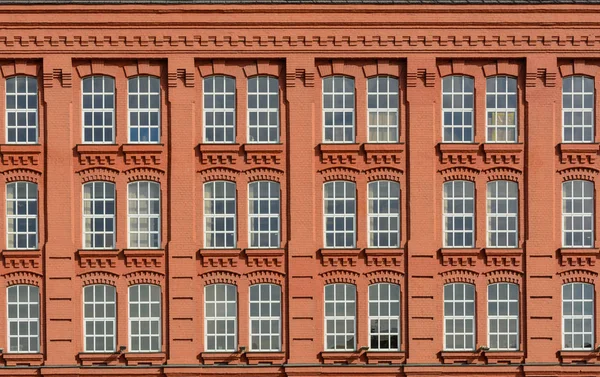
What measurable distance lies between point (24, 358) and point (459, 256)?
1364 centimetres

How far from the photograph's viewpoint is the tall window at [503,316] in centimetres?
3512

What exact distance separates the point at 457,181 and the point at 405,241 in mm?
2479

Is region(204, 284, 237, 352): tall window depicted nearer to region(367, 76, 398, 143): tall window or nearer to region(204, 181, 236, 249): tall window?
region(204, 181, 236, 249): tall window

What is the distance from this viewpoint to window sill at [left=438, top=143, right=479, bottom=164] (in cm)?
3503

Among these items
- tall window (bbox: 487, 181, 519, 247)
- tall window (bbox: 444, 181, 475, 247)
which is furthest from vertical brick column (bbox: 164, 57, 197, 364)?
tall window (bbox: 487, 181, 519, 247)

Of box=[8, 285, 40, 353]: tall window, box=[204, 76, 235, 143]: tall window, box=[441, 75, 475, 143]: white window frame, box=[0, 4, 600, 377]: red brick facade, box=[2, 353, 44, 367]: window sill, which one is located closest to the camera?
Result: box=[2, 353, 44, 367]: window sill

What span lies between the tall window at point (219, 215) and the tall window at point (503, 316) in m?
8.21

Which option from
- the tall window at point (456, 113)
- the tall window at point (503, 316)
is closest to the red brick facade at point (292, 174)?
the tall window at point (503, 316)

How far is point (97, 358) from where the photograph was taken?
34.8m

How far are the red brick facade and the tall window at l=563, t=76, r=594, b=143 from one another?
1.90 feet

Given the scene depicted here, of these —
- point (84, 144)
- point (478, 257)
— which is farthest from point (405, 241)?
point (84, 144)

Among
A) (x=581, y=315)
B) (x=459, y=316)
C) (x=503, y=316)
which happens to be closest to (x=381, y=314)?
(x=459, y=316)

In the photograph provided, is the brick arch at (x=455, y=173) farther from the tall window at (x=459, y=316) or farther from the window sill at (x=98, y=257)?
the window sill at (x=98, y=257)

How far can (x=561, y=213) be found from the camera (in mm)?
35344
